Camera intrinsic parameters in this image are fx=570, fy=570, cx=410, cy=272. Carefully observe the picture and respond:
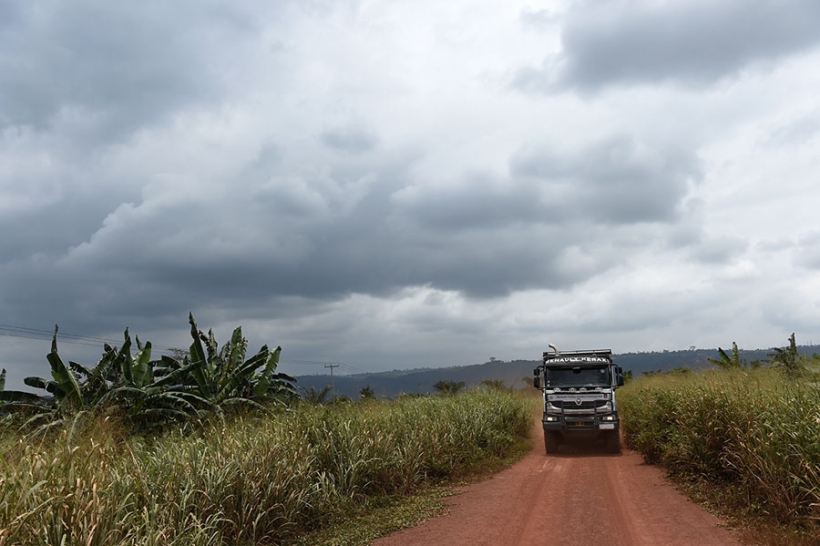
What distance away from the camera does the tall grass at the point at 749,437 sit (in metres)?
8.42

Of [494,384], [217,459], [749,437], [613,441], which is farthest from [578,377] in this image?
[217,459]

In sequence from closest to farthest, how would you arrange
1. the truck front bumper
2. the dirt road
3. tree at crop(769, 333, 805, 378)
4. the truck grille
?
1. the dirt road
2. tree at crop(769, 333, 805, 378)
3. the truck front bumper
4. the truck grille

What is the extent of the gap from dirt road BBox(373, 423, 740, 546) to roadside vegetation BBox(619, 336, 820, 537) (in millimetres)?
696

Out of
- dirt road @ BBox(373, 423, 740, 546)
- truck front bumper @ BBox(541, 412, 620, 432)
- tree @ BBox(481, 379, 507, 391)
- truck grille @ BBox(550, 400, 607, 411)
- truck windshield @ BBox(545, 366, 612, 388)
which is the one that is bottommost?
dirt road @ BBox(373, 423, 740, 546)

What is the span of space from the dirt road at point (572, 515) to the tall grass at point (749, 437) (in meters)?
0.81

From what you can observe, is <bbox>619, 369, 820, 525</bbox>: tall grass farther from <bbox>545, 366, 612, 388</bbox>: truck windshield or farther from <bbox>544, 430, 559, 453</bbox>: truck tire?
<bbox>544, 430, 559, 453</bbox>: truck tire

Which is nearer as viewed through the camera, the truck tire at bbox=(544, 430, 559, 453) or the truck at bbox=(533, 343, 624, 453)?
the truck at bbox=(533, 343, 624, 453)

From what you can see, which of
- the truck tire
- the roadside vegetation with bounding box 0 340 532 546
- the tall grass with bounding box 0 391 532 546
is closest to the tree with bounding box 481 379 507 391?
the roadside vegetation with bounding box 0 340 532 546

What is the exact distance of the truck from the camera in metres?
18.2

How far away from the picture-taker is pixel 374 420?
13.2m

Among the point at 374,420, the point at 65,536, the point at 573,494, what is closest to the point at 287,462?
the point at 374,420

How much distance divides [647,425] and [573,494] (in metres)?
5.86

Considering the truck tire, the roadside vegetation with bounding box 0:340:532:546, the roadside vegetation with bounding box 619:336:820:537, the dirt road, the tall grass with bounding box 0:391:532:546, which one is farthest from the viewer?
the truck tire

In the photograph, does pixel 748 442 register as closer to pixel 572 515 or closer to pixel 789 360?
pixel 572 515
